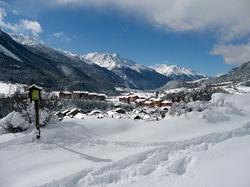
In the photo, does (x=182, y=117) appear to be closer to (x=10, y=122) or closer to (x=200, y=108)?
(x=200, y=108)

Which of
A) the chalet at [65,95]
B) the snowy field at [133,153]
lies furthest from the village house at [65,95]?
the snowy field at [133,153]

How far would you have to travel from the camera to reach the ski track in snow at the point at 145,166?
11.6 m

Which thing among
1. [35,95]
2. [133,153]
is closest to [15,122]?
[35,95]

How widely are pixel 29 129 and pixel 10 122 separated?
3.13 feet

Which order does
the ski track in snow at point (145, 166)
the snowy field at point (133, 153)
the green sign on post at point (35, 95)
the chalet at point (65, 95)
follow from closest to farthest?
the ski track in snow at point (145, 166), the snowy field at point (133, 153), the green sign on post at point (35, 95), the chalet at point (65, 95)

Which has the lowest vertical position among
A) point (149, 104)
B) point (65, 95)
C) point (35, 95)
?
point (149, 104)

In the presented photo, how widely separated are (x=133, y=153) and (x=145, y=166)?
4.75 feet

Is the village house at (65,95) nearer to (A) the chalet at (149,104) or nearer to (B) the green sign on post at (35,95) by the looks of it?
(A) the chalet at (149,104)

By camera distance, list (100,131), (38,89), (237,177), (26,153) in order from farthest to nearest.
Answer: (100,131) → (38,89) → (26,153) → (237,177)

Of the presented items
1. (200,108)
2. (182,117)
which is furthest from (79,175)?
(200,108)

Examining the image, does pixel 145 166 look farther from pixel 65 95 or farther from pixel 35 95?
pixel 65 95

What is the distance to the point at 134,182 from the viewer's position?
11562 mm

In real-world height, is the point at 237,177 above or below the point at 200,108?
below

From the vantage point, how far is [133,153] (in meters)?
14.1
